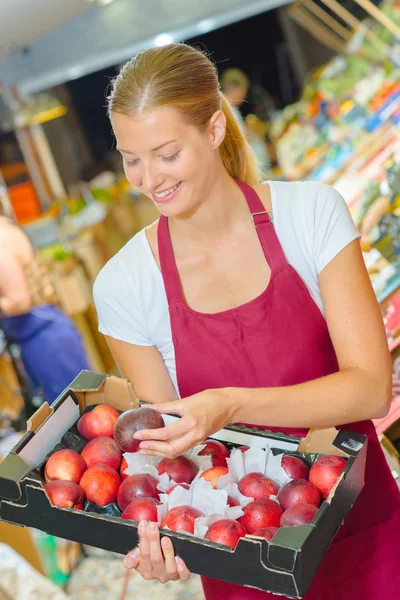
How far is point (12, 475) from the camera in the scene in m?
1.44

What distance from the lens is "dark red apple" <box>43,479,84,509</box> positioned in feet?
4.74

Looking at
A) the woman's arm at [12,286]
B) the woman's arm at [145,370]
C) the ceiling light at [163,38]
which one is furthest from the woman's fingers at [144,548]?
the ceiling light at [163,38]

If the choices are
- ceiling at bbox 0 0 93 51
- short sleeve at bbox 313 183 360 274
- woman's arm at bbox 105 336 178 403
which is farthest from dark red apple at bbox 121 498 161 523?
ceiling at bbox 0 0 93 51

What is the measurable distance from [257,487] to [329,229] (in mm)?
541

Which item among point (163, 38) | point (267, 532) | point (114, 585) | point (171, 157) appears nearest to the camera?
point (267, 532)

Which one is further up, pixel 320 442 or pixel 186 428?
pixel 186 428

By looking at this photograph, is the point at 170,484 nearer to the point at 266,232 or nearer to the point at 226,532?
the point at 226,532

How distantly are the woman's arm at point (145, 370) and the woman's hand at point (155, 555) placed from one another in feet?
1.38

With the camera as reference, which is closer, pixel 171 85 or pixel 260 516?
pixel 260 516

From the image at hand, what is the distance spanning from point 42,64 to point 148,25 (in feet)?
4.14

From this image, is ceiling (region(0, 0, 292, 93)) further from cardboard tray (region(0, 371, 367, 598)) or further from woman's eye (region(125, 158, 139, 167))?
cardboard tray (region(0, 371, 367, 598))

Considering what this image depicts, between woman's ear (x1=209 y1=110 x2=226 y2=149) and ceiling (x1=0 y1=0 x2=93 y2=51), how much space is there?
3.09 meters

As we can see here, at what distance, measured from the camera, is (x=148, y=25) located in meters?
7.53

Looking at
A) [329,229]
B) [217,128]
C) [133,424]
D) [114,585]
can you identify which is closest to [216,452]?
[133,424]
